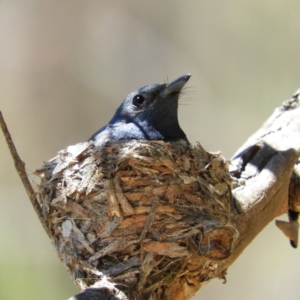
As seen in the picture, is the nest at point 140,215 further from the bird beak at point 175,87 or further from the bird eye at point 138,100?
the bird eye at point 138,100

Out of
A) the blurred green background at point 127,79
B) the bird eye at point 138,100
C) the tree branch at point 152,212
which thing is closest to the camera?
the tree branch at point 152,212

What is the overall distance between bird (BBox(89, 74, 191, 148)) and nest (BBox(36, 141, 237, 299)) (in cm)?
51

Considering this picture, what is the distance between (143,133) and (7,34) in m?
4.43

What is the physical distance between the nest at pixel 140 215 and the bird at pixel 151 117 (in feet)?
1.66

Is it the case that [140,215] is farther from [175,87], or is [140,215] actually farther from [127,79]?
[127,79]

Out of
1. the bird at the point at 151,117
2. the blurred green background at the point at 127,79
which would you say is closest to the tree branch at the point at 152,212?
the bird at the point at 151,117

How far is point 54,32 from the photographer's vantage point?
289 inches

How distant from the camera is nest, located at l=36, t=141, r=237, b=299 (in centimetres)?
257

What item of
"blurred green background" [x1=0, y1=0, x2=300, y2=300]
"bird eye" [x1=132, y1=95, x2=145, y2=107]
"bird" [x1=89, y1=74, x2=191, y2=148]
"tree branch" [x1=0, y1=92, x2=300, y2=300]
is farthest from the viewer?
"blurred green background" [x1=0, y1=0, x2=300, y2=300]

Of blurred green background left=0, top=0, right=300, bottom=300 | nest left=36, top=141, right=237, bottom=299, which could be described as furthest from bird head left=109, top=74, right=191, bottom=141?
blurred green background left=0, top=0, right=300, bottom=300

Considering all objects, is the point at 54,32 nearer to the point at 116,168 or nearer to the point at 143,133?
the point at 143,133

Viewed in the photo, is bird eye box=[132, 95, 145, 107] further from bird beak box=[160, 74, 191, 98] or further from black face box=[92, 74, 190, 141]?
bird beak box=[160, 74, 191, 98]

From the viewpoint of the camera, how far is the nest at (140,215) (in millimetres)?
2574

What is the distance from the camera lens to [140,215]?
2.74 m
